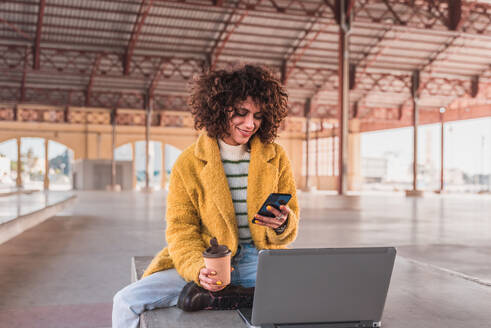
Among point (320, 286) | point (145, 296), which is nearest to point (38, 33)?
point (145, 296)

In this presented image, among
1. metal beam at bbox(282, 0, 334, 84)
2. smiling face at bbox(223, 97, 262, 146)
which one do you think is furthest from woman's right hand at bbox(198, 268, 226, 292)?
metal beam at bbox(282, 0, 334, 84)

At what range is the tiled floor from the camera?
3.47 m

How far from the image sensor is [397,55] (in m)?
26.3

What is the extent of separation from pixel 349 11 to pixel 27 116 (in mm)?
26546

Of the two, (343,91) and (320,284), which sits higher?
(343,91)

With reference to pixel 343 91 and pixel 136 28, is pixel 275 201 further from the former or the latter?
pixel 136 28

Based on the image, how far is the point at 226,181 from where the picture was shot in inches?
92.3

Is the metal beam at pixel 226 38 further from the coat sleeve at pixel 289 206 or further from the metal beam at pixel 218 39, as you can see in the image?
Answer: the coat sleeve at pixel 289 206

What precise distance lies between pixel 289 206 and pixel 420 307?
104 centimetres

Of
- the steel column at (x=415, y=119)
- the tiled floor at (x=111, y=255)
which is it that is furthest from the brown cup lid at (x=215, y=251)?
the steel column at (x=415, y=119)

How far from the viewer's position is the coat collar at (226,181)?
7.57ft

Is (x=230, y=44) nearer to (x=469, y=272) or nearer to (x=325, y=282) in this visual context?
(x=469, y=272)

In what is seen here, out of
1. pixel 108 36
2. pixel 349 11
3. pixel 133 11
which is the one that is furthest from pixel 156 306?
pixel 108 36

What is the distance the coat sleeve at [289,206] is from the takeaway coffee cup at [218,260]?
39 centimetres
